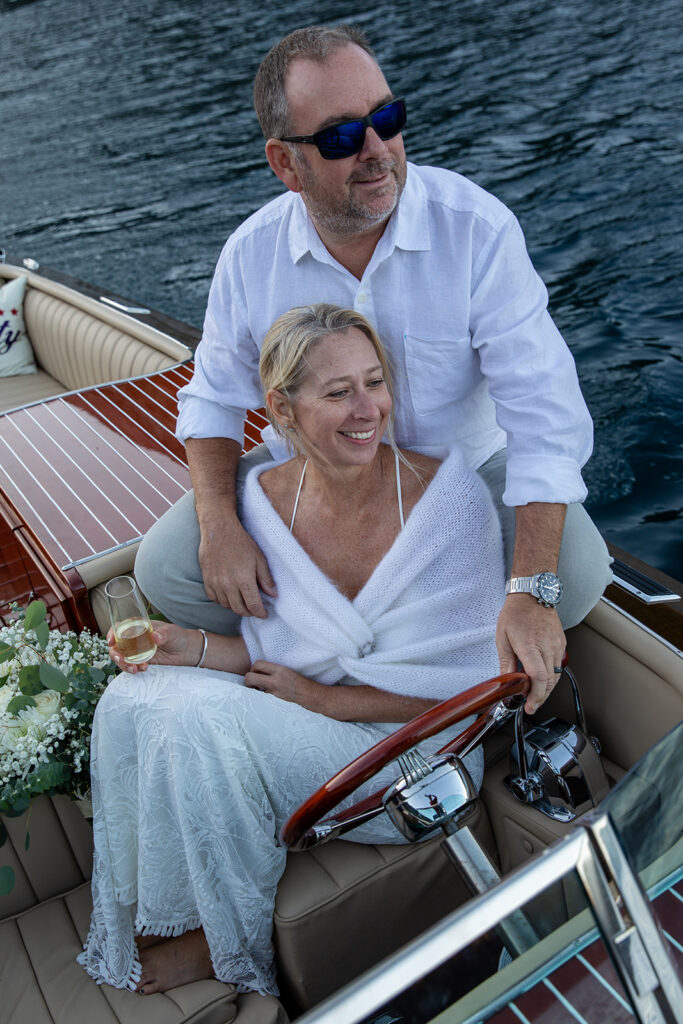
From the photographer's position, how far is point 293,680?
1790 millimetres

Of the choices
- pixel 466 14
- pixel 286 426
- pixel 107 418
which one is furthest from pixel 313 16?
pixel 286 426

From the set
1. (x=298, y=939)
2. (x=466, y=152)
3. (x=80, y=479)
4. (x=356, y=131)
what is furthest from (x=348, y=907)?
(x=466, y=152)

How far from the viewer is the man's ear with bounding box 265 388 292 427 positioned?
1.77 meters

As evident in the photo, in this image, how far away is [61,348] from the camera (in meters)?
4.09

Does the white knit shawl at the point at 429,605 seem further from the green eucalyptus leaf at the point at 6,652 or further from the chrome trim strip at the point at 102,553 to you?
the chrome trim strip at the point at 102,553

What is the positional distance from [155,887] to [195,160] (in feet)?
25.2

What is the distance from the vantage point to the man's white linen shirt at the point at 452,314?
1.81 metres

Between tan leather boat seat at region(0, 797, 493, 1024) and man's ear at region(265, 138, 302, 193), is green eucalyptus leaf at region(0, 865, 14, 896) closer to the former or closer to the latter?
tan leather boat seat at region(0, 797, 493, 1024)

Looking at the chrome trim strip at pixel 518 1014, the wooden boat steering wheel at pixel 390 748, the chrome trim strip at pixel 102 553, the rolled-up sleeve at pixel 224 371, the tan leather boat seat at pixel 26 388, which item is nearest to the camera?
the chrome trim strip at pixel 518 1014

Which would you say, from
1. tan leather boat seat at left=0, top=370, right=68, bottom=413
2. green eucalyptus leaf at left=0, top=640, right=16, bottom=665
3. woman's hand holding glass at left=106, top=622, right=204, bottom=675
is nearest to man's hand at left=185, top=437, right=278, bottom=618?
woman's hand holding glass at left=106, top=622, right=204, bottom=675

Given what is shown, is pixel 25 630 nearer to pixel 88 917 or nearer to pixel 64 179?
pixel 88 917

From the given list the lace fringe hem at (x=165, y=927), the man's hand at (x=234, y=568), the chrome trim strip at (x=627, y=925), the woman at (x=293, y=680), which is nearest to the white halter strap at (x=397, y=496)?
the woman at (x=293, y=680)

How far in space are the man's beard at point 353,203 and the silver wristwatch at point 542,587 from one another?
2.52 ft

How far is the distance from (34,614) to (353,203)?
105cm
